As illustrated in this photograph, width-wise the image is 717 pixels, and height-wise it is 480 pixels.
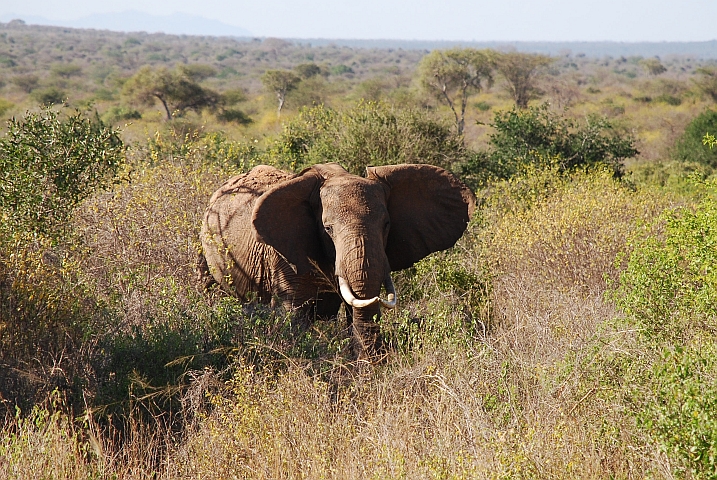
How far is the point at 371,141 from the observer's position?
12.8 metres

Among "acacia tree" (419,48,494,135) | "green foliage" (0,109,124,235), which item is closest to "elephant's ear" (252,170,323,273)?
"green foliage" (0,109,124,235)

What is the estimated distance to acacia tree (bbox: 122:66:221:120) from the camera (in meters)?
33.7

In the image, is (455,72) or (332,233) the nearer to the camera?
(332,233)

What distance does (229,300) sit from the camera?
7.02 metres

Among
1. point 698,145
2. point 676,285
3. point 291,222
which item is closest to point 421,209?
point 291,222

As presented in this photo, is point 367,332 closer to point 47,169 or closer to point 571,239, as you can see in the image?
point 571,239

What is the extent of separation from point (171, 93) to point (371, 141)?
74.8 feet

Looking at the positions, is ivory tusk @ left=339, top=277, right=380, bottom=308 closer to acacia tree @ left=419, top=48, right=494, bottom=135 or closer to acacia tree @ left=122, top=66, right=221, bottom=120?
acacia tree @ left=122, top=66, right=221, bottom=120

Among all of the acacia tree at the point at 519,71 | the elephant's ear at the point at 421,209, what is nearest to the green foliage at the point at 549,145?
the elephant's ear at the point at 421,209

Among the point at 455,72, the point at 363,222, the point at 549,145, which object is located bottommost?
the point at 455,72

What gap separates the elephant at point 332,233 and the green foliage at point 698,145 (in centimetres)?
1531

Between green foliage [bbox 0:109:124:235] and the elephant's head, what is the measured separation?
2364 mm

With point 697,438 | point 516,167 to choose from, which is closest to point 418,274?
point 697,438

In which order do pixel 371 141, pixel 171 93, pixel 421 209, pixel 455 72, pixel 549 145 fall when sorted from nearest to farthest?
pixel 421 209, pixel 371 141, pixel 549 145, pixel 171 93, pixel 455 72
